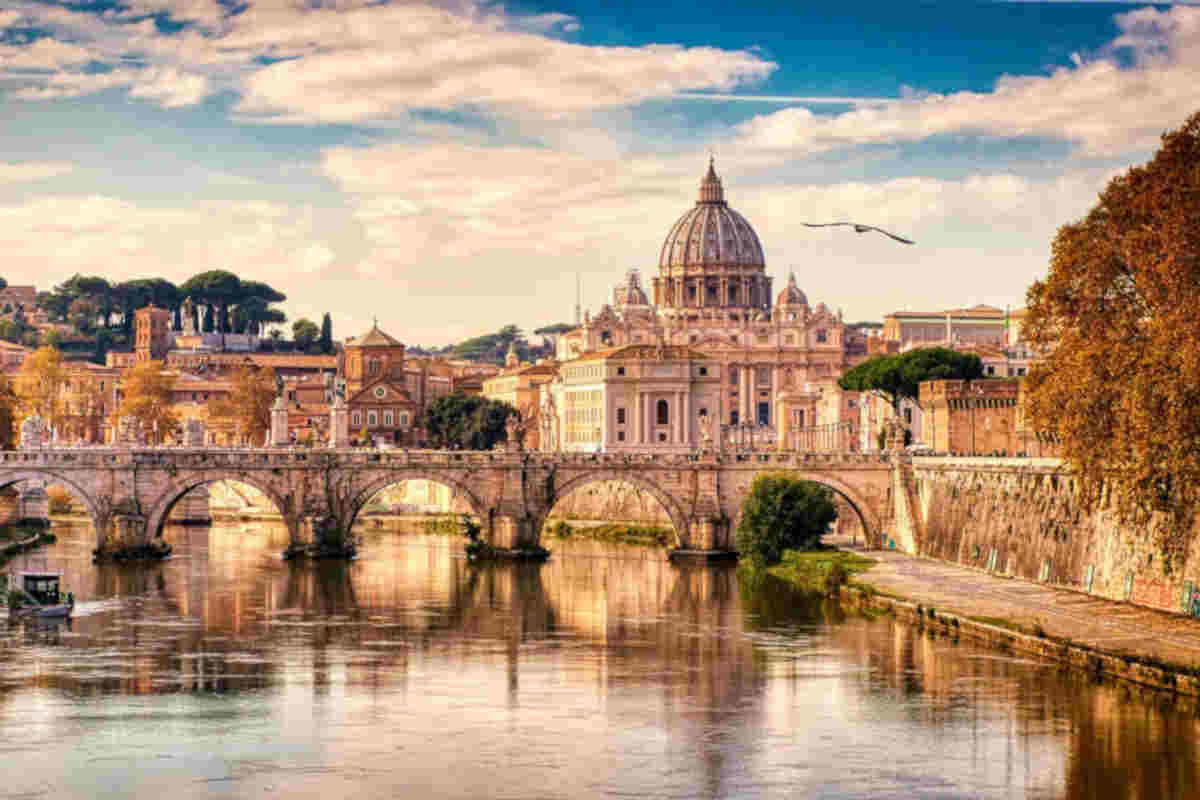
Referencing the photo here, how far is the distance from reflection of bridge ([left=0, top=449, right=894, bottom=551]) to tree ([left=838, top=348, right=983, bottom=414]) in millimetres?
25135

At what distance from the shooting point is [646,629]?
45.6 meters

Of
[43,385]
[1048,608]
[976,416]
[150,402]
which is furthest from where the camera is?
[43,385]

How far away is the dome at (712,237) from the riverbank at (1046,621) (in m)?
114

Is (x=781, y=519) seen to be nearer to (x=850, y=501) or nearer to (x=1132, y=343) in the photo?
(x=850, y=501)

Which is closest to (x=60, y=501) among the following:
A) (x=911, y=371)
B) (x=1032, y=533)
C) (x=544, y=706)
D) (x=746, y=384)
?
(x=911, y=371)

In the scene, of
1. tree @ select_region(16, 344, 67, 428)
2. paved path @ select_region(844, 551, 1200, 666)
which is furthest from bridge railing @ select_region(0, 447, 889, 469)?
tree @ select_region(16, 344, 67, 428)

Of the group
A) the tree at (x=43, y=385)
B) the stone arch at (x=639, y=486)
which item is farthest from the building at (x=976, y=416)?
the tree at (x=43, y=385)

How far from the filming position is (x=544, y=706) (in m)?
34.9

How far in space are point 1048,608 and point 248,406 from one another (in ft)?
247

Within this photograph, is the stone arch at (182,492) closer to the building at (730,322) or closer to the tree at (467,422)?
the tree at (467,422)

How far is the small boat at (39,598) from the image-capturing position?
45.7 m

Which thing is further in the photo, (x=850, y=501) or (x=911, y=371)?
(x=911, y=371)

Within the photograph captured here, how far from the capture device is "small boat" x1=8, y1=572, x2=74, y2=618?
45656 mm

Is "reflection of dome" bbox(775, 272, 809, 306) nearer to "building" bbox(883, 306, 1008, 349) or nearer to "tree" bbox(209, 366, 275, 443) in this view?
"building" bbox(883, 306, 1008, 349)
